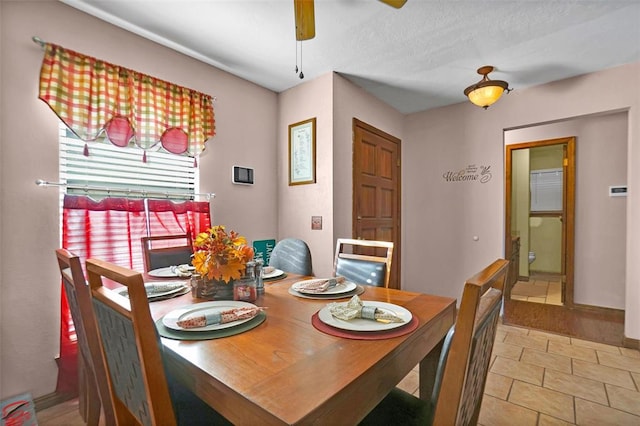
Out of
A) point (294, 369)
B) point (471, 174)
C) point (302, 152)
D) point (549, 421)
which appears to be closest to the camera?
point (294, 369)

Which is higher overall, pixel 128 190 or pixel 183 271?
pixel 128 190

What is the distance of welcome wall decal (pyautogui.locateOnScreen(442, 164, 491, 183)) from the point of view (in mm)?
3273

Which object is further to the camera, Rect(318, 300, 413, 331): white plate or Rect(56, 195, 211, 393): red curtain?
Rect(56, 195, 211, 393): red curtain

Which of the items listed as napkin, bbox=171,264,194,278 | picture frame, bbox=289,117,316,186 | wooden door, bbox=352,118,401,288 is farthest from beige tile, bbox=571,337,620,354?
napkin, bbox=171,264,194,278

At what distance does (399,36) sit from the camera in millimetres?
2182

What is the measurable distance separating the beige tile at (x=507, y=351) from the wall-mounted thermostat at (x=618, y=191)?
2.24m

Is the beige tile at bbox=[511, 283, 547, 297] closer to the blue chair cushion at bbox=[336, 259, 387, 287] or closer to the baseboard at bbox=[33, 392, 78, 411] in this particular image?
the blue chair cushion at bbox=[336, 259, 387, 287]

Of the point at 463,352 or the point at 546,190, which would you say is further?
the point at 546,190

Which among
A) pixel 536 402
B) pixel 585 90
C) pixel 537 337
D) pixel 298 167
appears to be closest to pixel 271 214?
pixel 298 167

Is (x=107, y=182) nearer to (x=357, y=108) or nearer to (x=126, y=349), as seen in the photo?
(x=126, y=349)

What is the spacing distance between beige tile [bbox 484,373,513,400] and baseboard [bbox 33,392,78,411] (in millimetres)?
2620

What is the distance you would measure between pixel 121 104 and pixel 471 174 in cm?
341

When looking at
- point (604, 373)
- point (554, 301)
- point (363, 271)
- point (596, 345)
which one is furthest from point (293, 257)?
point (554, 301)

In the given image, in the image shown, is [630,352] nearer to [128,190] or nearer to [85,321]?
[85,321]
